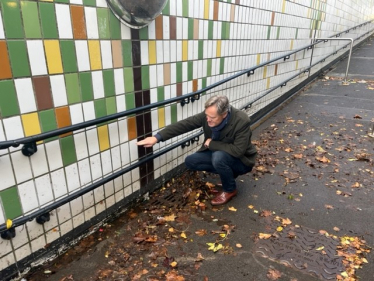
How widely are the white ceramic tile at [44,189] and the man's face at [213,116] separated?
1.72 metres

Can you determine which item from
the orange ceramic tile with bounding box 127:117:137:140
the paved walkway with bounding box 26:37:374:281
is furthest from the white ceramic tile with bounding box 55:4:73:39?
the paved walkway with bounding box 26:37:374:281

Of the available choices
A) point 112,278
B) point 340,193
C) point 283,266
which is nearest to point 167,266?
point 112,278

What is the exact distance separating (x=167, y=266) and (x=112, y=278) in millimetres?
486

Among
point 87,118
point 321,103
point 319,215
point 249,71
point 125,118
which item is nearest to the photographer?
point 87,118

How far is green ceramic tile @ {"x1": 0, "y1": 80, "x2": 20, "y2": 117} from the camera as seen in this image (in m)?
2.00

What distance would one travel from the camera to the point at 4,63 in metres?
1.96

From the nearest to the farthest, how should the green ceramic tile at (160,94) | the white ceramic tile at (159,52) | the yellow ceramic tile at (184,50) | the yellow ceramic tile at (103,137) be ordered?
1. the yellow ceramic tile at (103,137)
2. the white ceramic tile at (159,52)
3. the green ceramic tile at (160,94)
4. the yellow ceramic tile at (184,50)

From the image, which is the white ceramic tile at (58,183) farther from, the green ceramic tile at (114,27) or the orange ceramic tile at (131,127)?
the green ceramic tile at (114,27)

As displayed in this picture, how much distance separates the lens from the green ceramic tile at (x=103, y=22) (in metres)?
2.54

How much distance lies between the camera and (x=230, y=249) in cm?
284

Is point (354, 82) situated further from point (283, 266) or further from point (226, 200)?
point (283, 266)

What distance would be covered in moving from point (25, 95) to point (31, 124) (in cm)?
23

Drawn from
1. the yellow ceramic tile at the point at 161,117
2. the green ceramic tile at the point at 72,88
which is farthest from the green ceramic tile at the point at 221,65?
the green ceramic tile at the point at 72,88

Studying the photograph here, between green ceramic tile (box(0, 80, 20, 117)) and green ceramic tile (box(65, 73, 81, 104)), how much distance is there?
17.1 inches
